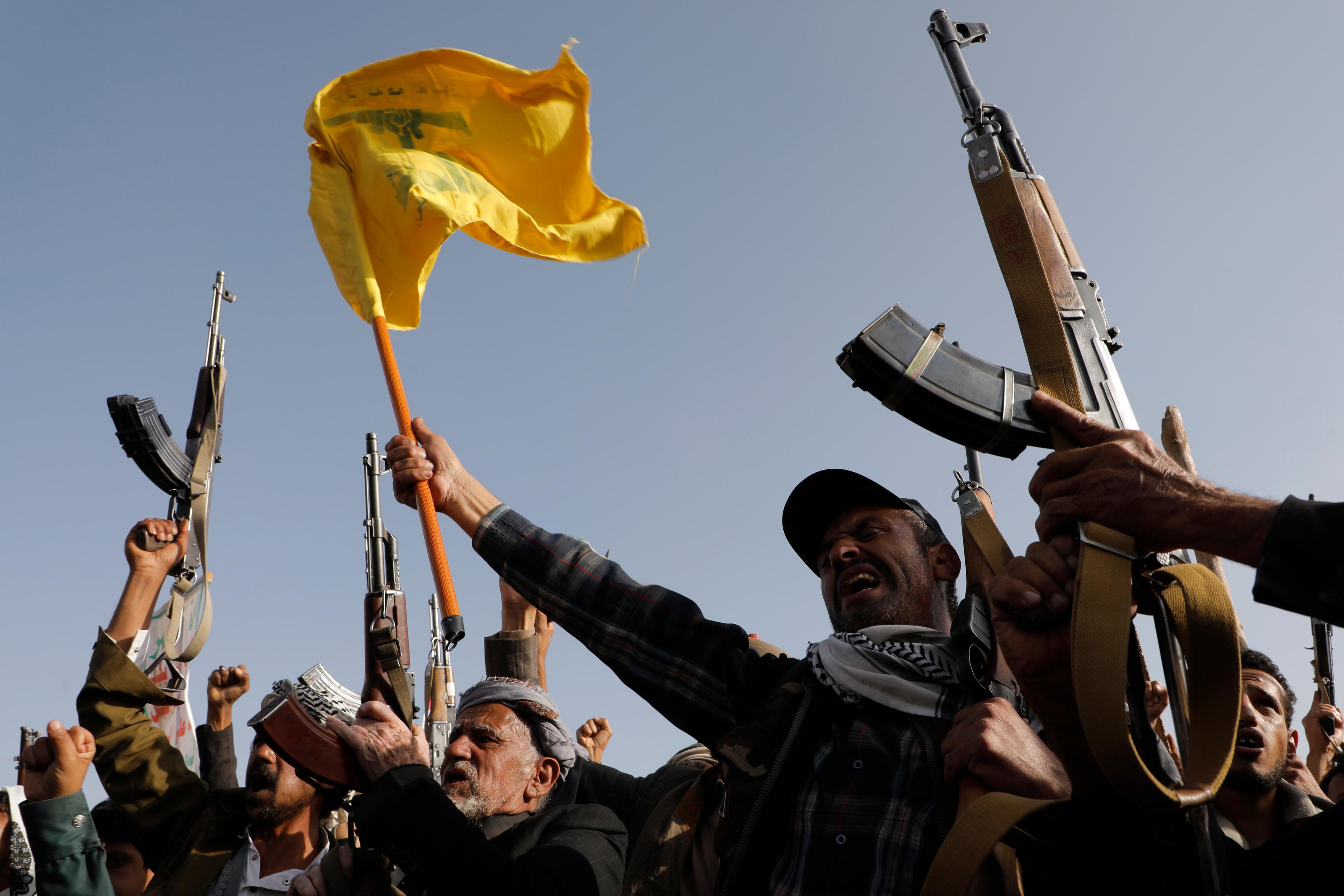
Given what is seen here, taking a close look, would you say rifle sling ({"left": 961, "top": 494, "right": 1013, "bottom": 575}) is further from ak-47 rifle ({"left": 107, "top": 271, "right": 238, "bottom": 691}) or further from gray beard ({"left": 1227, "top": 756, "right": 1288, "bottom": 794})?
ak-47 rifle ({"left": 107, "top": 271, "right": 238, "bottom": 691})

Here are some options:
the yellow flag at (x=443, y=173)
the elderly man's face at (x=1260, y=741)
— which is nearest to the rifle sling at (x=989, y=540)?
the elderly man's face at (x=1260, y=741)

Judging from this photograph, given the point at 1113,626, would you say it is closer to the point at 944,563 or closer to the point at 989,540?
the point at 989,540

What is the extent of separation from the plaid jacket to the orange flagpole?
1.43ft

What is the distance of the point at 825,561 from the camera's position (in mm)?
3617

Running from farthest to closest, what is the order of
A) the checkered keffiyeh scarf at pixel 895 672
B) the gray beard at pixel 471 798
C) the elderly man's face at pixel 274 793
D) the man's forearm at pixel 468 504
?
1. the elderly man's face at pixel 274 793
2. the gray beard at pixel 471 798
3. the man's forearm at pixel 468 504
4. the checkered keffiyeh scarf at pixel 895 672

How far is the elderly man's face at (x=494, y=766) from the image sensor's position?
394 centimetres

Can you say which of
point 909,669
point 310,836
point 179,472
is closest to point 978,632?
point 909,669

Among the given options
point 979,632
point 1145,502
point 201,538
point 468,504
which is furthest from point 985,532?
point 201,538

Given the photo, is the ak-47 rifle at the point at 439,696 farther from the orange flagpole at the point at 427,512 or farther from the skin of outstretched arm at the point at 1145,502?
the skin of outstretched arm at the point at 1145,502

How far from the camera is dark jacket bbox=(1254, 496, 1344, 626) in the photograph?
6.33 ft

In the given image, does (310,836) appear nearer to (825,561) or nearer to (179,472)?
(825,561)

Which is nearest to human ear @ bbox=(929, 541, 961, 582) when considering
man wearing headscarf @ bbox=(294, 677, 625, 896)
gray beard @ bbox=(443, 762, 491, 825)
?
man wearing headscarf @ bbox=(294, 677, 625, 896)

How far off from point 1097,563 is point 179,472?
6614 millimetres

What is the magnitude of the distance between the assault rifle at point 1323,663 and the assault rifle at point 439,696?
4.70 metres
